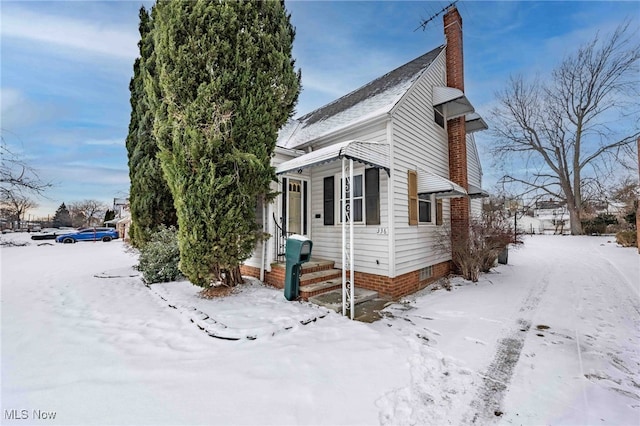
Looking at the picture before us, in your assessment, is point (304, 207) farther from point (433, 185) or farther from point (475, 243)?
point (475, 243)

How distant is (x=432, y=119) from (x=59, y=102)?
40.9 feet

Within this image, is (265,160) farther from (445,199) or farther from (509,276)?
(509,276)

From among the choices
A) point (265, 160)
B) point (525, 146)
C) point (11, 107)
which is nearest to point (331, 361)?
point (265, 160)

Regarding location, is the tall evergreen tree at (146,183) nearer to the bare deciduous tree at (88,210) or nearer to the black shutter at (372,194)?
the black shutter at (372,194)

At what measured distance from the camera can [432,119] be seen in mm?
7910

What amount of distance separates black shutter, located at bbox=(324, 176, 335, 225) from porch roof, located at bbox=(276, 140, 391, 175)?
5.26ft

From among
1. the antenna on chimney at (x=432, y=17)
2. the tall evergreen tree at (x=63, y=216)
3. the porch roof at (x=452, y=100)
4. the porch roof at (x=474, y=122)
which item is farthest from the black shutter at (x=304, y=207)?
the tall evergreen tree at (x=63, y=216)

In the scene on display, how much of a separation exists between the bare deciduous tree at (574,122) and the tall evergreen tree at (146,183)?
24526 mm

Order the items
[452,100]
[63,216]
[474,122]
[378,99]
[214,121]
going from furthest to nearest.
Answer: [63,216], [474,122], [452,100], [378,99], [214,121]

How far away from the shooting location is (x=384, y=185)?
6172 mm

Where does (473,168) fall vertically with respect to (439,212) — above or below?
above

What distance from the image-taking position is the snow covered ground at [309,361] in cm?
235

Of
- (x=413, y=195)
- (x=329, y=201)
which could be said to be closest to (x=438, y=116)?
(x=413, y=195)

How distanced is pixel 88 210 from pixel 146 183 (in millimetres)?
60651
